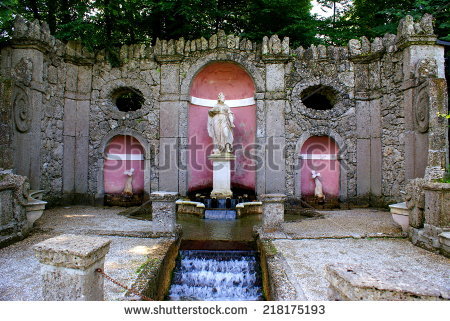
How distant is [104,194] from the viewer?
1024 centimetres

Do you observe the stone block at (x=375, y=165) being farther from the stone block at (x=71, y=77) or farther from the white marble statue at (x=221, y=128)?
the stone block at (x=71, y=77)

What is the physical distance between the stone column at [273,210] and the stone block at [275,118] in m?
4.33


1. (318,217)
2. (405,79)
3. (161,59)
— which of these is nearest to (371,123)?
(405,79)

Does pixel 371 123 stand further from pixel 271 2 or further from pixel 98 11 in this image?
pixel 98 11

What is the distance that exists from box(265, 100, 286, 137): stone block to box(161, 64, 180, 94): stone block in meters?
3.14

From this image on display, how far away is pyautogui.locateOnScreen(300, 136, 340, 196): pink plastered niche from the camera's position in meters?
10.3

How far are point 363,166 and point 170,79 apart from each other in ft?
22.8

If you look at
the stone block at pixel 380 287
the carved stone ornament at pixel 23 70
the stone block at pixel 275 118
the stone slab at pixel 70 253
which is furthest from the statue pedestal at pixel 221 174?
the stone block at pixel 380 287

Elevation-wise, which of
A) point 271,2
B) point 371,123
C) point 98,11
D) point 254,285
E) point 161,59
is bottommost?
point 254,285

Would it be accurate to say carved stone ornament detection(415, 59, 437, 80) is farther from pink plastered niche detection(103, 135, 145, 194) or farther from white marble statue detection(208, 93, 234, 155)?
pink plastered niche detection(103, 135, 145, 194)

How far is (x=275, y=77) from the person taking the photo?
391 inches

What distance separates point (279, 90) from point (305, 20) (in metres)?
3.74

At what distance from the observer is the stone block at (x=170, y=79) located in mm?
10109

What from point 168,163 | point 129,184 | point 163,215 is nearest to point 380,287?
point 163,215
